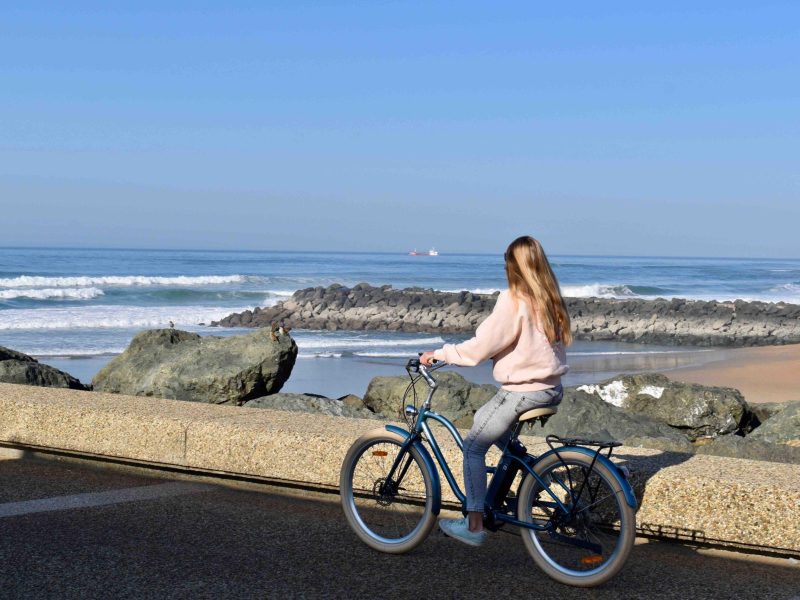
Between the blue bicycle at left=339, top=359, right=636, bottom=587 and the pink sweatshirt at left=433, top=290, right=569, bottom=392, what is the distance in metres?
0.16

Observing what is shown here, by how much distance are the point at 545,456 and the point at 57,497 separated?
332cm

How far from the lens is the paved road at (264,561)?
15.9 feet

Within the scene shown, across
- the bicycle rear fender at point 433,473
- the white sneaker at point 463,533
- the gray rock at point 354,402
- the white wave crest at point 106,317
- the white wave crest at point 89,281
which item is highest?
the bicycle rear fender at point 433,473

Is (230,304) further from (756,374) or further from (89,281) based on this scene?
(756,374)

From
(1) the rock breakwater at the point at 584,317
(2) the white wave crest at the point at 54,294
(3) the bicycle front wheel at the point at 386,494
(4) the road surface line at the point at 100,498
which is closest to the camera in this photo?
(3) the bicycle front wheel at the point at 386,494

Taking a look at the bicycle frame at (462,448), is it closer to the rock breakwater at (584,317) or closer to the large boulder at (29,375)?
the large boulder at (29,375)

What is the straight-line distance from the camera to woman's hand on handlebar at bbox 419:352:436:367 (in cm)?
524

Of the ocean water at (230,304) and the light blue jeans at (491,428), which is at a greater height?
the light blue jeans at (491,428)

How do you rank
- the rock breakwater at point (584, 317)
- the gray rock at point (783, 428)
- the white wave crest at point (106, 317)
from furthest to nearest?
1. the rock breakwater at point (584, 317)
2. the white wave crest at point (106, 317)
3. the gray rock at point (783, 428)

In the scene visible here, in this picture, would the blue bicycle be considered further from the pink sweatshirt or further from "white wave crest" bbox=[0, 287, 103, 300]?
"white wave crest" bbox=[0, 287, 103, 300]

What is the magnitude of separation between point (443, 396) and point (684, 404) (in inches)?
105

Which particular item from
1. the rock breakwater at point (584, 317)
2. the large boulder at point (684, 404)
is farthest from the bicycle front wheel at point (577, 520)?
the rock breakwater at point (584, 317)

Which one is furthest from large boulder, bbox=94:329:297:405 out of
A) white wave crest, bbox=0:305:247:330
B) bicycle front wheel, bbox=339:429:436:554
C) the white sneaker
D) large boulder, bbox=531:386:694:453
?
white wave crest, bbox=0:305:247:330

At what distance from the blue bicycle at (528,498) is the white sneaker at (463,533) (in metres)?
0.09
